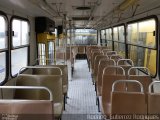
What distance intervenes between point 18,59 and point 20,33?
51 cm

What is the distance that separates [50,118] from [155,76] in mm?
2608

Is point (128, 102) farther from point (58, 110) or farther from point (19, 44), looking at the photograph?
point (19, 44)

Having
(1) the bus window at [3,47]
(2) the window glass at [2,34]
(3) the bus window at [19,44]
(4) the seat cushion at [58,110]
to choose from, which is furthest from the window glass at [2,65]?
(4) the seat cushion at [58,110]

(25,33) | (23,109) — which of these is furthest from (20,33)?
(23,109)

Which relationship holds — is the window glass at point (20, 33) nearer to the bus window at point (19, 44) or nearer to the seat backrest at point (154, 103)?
the bus window at point (19, 44)

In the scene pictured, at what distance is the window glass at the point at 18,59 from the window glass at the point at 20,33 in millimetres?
141

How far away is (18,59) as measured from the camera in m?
4.61

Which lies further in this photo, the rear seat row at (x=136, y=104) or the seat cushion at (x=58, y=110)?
the seat cushion at (x=58, y=110)

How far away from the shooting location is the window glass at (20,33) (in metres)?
4.21

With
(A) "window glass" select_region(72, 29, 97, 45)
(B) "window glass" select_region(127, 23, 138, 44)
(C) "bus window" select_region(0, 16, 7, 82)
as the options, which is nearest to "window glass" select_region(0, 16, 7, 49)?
(C) "bus window" select_region(0, 16, 7, 82)

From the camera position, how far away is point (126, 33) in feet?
22.3

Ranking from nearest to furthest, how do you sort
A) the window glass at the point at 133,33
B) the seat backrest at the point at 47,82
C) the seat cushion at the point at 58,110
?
the seat cushion at the point at 58,110 < the seat backrest at the point at 47,82 < the window glass at the point at 133,33

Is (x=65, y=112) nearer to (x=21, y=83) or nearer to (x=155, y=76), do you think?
(x=21, y=83)

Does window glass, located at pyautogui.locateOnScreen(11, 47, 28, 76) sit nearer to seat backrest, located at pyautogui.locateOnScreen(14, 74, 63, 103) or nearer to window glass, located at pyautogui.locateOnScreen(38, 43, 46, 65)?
seat backrest, located at pyautogui.locateOnScreen(14, 74, 63, 103)
